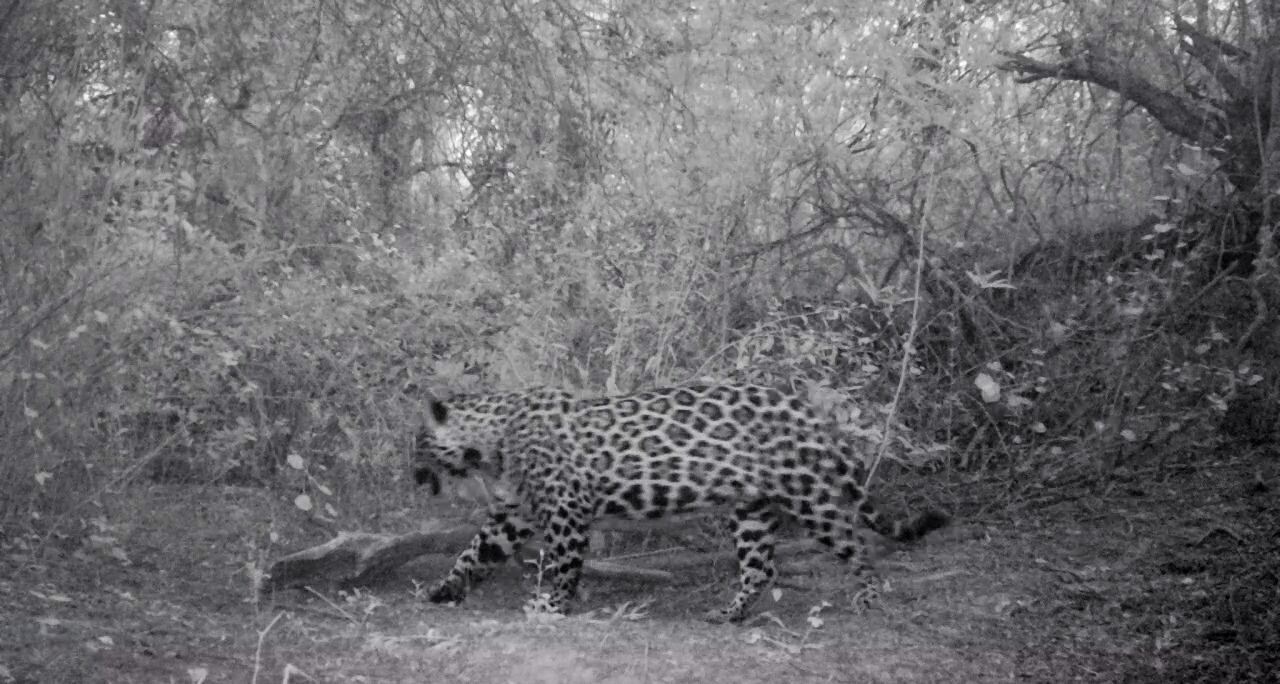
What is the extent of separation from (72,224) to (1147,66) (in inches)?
270

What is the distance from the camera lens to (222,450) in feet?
26.1

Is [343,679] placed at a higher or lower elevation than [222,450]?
lower

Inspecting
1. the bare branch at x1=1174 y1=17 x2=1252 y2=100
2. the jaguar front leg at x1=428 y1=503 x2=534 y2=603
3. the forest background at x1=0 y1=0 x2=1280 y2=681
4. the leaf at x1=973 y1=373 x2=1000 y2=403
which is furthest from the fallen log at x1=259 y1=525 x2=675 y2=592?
the bare branch at x1=1174 y1=17 x2=1252 y2=100

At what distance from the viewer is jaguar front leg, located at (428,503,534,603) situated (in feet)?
22.5

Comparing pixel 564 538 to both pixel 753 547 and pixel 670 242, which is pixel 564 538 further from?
pixel 670 242

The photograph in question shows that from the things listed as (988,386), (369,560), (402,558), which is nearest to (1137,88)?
(988,386)

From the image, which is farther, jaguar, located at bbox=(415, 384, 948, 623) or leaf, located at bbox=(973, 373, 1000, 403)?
leaf, located at bbox=(973, 373, 1000, 403)

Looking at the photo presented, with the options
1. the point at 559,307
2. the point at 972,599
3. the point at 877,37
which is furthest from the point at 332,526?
the point at 877,37

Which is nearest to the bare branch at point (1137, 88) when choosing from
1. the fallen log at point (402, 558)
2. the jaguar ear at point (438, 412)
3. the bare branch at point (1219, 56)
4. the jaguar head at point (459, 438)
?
the bare branch at point (1219, 56)

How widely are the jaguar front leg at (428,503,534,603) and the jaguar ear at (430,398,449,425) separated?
52 cm

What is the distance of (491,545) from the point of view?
6945 millimetres

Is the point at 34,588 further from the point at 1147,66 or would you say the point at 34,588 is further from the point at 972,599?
the point at 1147,66

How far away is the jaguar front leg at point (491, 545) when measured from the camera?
6859 mm

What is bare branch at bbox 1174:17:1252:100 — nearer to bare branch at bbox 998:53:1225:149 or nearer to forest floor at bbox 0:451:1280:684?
bare branch at bbox 998:53:1225:149
